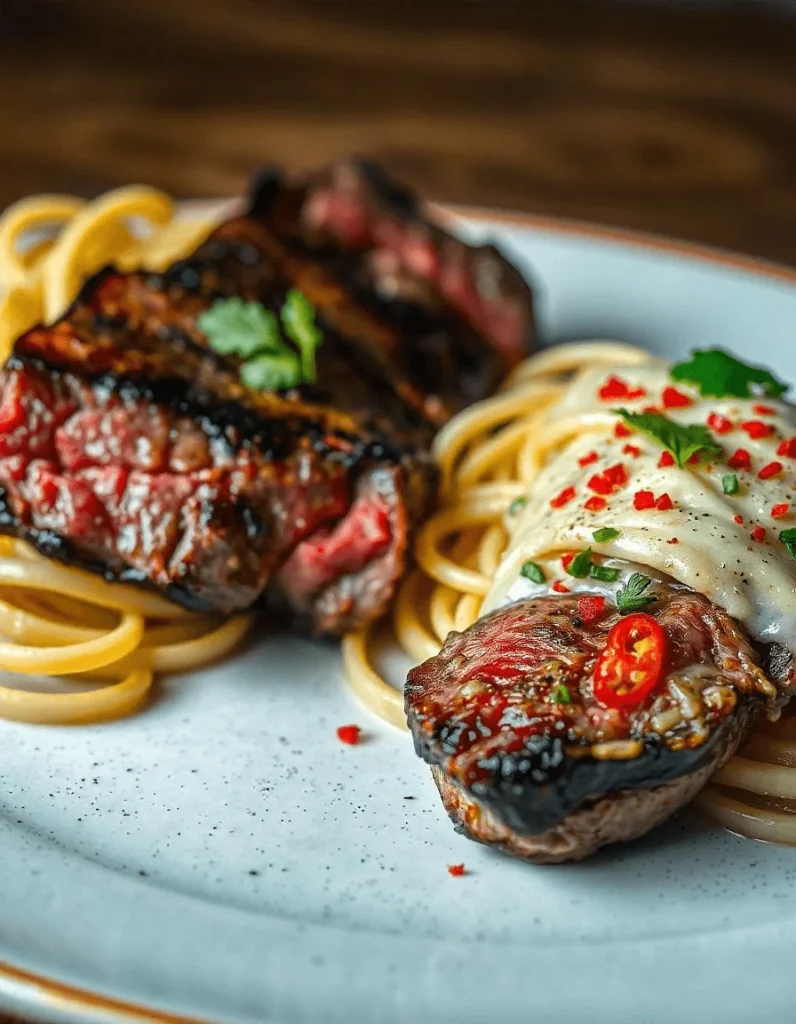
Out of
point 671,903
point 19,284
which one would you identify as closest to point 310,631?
point 671,903

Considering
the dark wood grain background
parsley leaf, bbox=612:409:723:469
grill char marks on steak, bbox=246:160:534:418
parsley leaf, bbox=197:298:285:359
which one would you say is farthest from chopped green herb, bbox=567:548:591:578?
the dark wood grain background

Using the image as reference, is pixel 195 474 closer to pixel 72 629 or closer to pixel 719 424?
pixel 72 629

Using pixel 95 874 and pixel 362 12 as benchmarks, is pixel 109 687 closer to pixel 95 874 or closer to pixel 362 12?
pixel 95 874

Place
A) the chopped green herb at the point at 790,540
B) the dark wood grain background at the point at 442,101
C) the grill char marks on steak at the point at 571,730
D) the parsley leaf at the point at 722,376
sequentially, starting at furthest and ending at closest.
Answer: the dark wood grain background at the point at 442,101, the parsley leaf at the point at 722,376, the chopped green herb at the point at 790,540, the grill char marks on steak at the point at 571,730

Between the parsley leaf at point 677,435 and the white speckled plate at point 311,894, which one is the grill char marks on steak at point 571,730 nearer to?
the white speckled plate at point 311,894

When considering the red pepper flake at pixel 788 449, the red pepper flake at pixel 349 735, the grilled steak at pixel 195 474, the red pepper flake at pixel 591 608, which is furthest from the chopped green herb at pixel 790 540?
the red pepper flake at pixel 349 735

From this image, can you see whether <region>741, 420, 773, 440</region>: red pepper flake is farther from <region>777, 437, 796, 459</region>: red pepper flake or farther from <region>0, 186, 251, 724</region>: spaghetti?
<region>0, 186, 251, 724</region>: spaghetti
